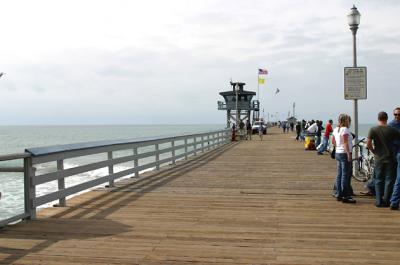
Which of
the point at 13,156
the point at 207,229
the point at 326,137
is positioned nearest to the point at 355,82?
the point at 207,229

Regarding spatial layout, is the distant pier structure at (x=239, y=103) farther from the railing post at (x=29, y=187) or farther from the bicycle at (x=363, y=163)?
the railing post at (x=29, y=187)

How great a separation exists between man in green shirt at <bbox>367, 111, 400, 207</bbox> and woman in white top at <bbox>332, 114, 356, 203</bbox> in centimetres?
47

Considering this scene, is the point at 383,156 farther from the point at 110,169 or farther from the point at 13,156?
the point at 13,156

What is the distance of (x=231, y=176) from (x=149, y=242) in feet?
24.6

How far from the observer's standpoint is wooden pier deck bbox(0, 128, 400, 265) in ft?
16.8

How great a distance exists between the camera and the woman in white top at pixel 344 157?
851 cm

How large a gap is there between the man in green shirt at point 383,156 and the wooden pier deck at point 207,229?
41cm

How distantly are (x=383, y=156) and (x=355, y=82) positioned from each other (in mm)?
4174

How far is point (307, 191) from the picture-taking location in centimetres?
1012

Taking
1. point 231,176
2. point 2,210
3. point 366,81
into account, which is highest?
point 366,81

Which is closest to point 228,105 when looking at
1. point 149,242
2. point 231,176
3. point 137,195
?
point 231,176

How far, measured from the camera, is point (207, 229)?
645 cm

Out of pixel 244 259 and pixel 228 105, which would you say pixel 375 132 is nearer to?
pixel 244 259

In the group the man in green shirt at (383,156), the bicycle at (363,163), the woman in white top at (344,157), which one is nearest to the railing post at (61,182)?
the woman in white top at (344,157)
